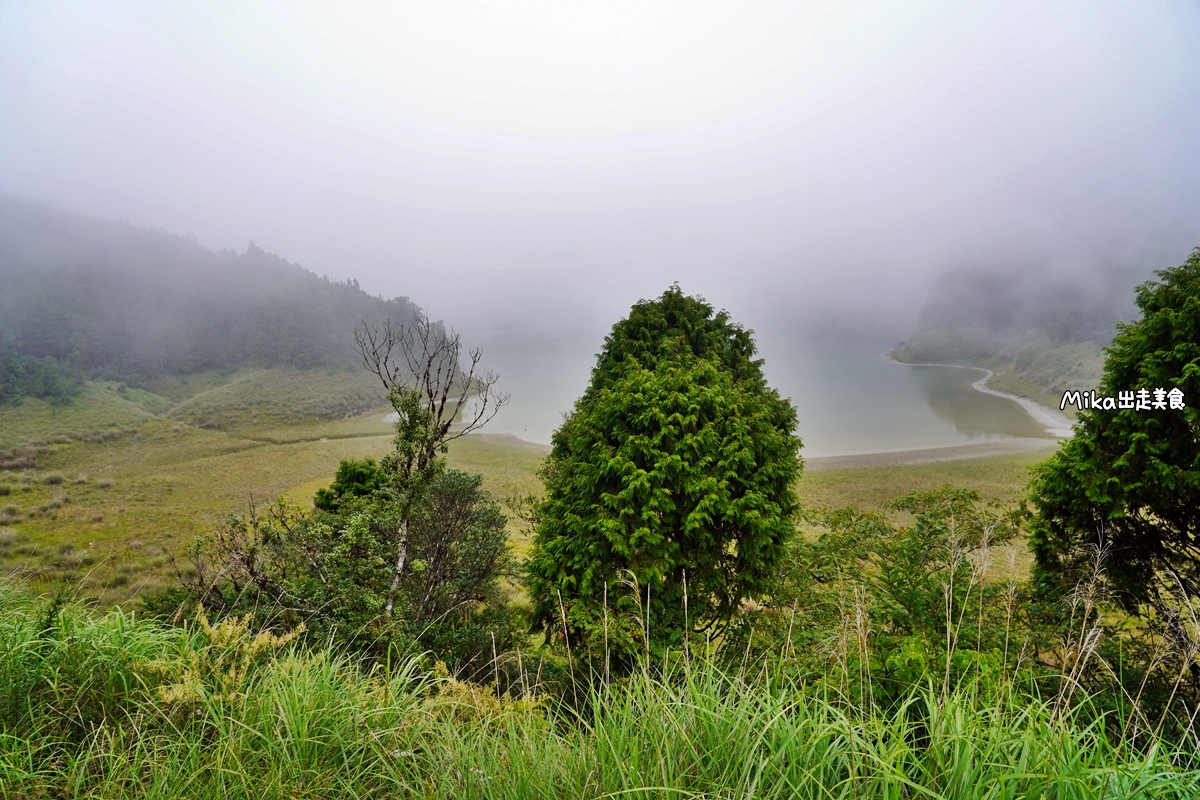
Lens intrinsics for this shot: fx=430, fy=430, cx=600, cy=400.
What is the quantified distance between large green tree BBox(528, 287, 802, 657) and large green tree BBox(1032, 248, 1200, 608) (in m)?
3.71

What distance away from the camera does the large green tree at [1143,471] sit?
17.6 ft

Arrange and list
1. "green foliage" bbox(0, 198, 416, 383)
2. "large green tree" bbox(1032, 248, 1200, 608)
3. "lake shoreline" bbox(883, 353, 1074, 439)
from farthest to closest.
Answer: "green foliage" bbox(0, 198, 416, 383)
"lake shoreline" bbox(883, 353, 1074, 439)
"large green tree" bbox(1032, 248, 1200, 608)

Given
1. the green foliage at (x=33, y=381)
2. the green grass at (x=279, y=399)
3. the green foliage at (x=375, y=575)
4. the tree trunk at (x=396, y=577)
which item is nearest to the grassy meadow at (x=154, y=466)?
the green grass at (x=279, y=399)

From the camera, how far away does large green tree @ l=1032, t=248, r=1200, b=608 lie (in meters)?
5.36

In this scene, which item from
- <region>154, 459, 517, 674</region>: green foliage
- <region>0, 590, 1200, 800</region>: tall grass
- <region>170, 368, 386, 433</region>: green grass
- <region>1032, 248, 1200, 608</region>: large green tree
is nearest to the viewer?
<region>0, 590, 1200, 800</region>: tall grass

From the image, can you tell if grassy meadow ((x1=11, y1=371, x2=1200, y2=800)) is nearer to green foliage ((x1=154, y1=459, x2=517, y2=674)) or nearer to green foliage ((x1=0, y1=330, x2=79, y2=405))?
green foliage ((x1=154, y1=459, x2=517, y2=674))

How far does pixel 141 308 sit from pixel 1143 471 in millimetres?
166502

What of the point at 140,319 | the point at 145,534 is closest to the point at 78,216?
the point at 140,319

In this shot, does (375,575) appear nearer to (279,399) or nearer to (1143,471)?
(1143,471)

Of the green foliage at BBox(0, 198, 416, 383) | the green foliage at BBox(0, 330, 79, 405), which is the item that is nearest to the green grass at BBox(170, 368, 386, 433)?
the green foliage at BBox(0, 198, 416, 383)

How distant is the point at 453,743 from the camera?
2395 millimetres

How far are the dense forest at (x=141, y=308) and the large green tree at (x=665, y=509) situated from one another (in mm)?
94382

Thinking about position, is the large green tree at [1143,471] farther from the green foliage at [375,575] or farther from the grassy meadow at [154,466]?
the grassy meadow at [154,466]

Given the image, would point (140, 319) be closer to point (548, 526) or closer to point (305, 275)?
point (305, 275)
